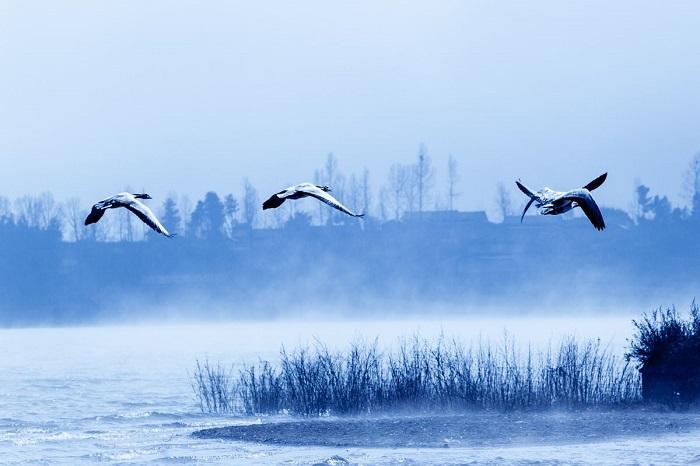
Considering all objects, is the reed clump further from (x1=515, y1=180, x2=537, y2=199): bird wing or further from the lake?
(x1=515, y1=180, x2=537, y2=199): bird wing

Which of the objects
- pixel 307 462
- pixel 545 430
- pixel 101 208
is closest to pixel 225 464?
pixel 307 462

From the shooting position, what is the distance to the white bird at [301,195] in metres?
10.9

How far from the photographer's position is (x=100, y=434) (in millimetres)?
41438

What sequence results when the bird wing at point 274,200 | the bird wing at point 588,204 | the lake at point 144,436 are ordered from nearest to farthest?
the bird wing at point 588,204 < the bird wing at point 274,200 < the lake at point 144,436

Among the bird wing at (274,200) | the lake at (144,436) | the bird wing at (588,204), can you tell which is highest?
the bird wing at (274,200)

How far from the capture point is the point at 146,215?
10.8m

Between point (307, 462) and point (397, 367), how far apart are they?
19.3 ft

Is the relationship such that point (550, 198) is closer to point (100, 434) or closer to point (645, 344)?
point (645, 344)

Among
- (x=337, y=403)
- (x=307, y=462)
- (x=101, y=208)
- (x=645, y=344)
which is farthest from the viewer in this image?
(x=337, y=403)

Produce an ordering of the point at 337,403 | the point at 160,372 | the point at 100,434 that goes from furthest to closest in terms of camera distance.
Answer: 1. the point at 160,372
2. the point at 100,434
3. the point at 337,403

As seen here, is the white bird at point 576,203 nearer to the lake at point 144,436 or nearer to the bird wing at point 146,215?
the bird wing at point 146,215

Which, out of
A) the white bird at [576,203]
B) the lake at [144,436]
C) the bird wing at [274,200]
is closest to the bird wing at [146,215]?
the bird wing at [274,200]

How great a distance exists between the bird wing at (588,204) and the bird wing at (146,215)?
11.1ft

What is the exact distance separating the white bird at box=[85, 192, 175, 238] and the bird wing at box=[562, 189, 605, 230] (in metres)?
3.31
